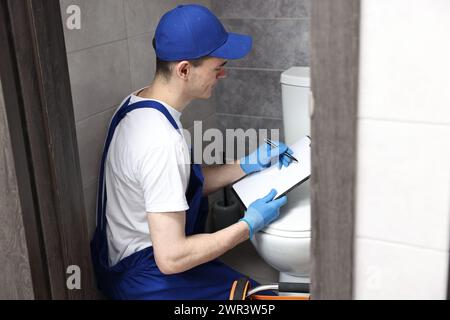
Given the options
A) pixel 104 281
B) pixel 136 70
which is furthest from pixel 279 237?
pixel 136 70

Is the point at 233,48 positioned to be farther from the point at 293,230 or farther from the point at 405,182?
the point at 405,182

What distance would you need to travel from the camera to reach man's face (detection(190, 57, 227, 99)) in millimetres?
1829

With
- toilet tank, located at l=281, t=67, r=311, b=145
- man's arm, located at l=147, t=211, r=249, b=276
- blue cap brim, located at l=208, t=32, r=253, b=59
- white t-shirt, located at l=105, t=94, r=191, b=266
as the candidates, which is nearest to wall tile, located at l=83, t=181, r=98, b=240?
white t-shirt, located at l=105, t=94, r=191, b=266

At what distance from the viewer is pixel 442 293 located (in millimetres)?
1042

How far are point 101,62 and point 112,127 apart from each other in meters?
0.22

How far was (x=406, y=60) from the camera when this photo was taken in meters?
0.95

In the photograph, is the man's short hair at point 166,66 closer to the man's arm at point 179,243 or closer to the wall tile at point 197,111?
the man's arm at point 179,243

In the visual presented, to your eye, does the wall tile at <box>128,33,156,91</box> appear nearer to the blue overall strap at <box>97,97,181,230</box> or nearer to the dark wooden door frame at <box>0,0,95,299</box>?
the blue overall strap at <box>97,97,181,230</box>

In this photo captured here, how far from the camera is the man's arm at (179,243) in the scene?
1.67m

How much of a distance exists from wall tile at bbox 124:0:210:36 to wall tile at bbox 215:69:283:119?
1.57 feet

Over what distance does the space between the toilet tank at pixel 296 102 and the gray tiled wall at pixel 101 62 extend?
52cm

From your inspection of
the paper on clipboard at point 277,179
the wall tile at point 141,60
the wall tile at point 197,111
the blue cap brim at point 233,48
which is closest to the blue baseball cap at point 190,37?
the blue cap brim at point 233,48

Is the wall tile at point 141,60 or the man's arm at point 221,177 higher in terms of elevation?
the wall tile at point 141,60
